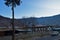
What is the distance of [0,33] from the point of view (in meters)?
64.2

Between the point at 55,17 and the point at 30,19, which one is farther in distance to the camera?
the point at 55,17

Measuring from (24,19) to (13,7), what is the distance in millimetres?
92335

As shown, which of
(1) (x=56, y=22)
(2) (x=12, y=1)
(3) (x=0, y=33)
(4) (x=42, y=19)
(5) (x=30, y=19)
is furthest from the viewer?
(4) (x=42, y=19)

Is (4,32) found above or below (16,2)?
below

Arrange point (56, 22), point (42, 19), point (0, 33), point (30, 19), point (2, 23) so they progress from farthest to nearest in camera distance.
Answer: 1. point (42, 19)
2. point (56, 22)
3. point (30, 19)
4. point (2, 23)
5. point (0, 33)

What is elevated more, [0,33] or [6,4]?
[6,4]

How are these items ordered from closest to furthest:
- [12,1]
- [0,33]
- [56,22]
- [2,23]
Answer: [12,1]
[0,33]
[2,23]
[56,22]

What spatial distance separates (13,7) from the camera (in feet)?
110

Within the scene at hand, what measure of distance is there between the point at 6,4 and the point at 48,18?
6524 inches

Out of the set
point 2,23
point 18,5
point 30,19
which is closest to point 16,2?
point 18,5

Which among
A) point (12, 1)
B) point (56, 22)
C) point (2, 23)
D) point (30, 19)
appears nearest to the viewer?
point (12, 1)

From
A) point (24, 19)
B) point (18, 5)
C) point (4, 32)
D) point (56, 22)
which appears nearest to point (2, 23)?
point (4, 32)

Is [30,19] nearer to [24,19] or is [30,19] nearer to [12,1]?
[24,19]

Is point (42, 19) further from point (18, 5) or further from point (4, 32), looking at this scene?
point (18, 5)
